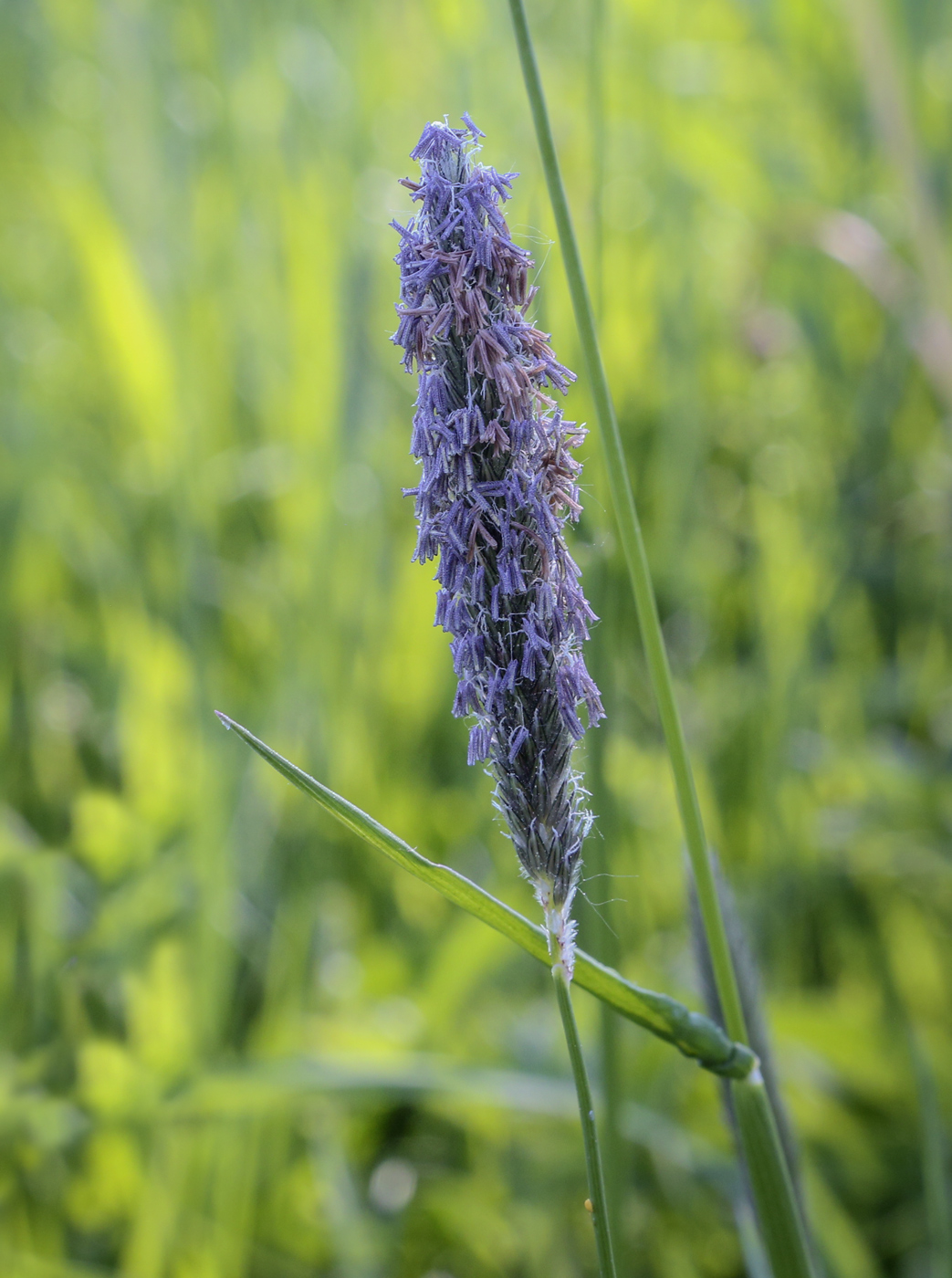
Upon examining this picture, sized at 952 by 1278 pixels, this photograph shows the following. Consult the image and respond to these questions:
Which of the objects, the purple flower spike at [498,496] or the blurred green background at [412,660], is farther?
the blurred green background at [412,660]

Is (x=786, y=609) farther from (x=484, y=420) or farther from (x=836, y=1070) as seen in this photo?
(x=484, y=420)

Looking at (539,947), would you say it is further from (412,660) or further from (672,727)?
(412,660)

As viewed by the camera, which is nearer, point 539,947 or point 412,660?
point 539,947

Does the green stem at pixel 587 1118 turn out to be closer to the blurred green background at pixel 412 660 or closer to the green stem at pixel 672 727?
the green stem at pixel 672 727

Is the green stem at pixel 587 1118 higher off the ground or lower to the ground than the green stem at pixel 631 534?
lower

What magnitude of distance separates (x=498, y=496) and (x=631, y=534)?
5 centimetres

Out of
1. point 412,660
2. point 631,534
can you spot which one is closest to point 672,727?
point 631,534

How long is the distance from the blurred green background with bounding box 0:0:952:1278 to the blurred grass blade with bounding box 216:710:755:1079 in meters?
0.16

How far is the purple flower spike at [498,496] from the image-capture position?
12.3 inches

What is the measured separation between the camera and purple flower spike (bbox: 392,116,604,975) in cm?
31

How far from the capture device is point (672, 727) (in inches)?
13.7

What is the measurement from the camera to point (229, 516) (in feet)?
5.04

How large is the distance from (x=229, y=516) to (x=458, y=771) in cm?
53

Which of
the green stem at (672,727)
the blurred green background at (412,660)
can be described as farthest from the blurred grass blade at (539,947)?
the blurred green background at (412,660)
